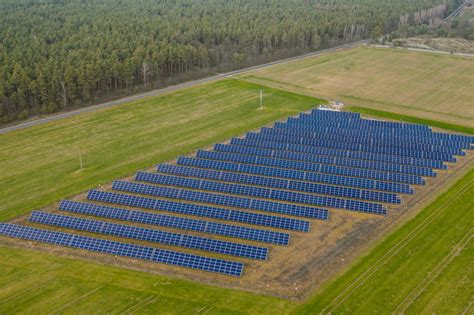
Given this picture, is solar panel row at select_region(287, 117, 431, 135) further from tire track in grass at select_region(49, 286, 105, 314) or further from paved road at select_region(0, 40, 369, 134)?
tire track in grass at select_region(49, 286, 105, 314)

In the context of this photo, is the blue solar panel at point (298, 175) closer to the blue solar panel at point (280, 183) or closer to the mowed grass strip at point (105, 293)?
the blue solar panel at point (280, 183)

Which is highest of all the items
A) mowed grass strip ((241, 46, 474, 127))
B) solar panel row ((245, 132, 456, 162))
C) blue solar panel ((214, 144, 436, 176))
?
mowed grass strip ((241, 46, 474, 127))

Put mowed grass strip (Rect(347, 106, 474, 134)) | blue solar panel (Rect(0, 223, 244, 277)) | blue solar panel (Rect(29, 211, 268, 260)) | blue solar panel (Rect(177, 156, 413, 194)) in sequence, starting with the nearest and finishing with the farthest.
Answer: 1. blue solar panel (Rect(0, 223, 244, 277))
2. blue solar panel (Rect(29, 211, 268, 260))
3. blue solar panel (Rect(177, 156, 413, 194))
4. mowed grass strip (Rect(347, 106, 474, 134))

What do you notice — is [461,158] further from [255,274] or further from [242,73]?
[242,73]

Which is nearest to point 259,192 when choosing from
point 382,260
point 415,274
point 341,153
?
point 341,153

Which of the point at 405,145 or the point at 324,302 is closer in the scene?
the point at 324,302

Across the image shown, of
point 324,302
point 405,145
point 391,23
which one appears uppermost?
point 391,23

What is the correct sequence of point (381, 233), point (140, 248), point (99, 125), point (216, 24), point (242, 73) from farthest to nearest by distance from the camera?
1. point (216, 24)
2. point (242, 73)
3. point (99, 125)
4. point (381, 233)
5. point (140, 248)

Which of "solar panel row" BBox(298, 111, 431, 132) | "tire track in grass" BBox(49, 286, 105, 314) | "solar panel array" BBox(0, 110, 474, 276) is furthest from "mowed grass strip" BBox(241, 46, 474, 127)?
"tire track in grass" BBox(49, 286, 105, 314)

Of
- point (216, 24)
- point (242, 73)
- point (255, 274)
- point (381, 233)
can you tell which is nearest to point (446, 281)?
point (381, 233)
